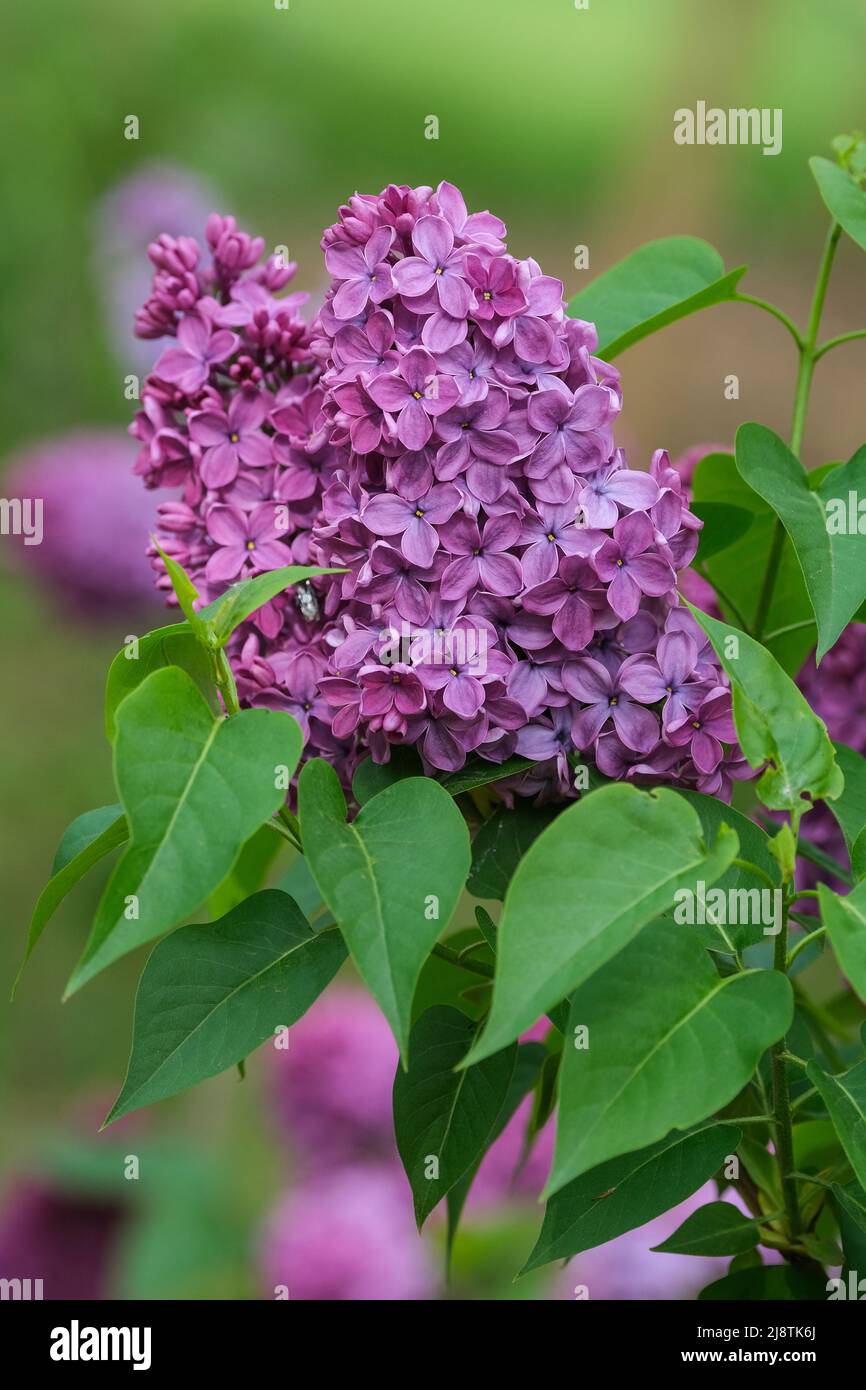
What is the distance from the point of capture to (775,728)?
0.34 meters

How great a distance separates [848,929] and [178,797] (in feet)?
0.45

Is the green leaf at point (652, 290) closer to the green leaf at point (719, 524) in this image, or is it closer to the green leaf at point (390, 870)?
the green leaf at point (719, 524)

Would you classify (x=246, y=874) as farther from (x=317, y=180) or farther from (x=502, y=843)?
(x=317, y=180)

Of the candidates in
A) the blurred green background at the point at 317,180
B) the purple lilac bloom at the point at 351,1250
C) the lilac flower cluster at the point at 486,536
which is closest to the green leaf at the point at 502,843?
the lilac flower cluster at the point at 486,536

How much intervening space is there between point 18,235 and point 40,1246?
1.34 meters

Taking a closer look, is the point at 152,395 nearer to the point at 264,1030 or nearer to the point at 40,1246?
the point at 264,1030

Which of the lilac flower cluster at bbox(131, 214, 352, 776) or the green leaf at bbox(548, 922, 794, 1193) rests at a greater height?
the lilac flower cluster at bbox(131, 214, 352, 776)

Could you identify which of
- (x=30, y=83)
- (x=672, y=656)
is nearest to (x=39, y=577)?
(x=30, y=83)

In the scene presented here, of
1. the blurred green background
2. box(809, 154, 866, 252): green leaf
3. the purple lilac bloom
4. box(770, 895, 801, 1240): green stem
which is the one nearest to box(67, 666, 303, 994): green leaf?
box(770, 895, 801, 1240): green stem

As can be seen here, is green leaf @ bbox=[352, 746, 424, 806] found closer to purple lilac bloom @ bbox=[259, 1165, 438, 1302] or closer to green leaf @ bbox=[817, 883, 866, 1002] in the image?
green leaf @ bbox=[817, 883, 866, 1002]

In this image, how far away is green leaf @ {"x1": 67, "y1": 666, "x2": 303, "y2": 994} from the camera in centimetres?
27

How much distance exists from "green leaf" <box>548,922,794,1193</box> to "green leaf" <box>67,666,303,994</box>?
8 cm

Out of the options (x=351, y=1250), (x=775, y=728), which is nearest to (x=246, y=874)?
(x=775, y=728)

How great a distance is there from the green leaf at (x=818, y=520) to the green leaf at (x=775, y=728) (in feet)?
0.05
